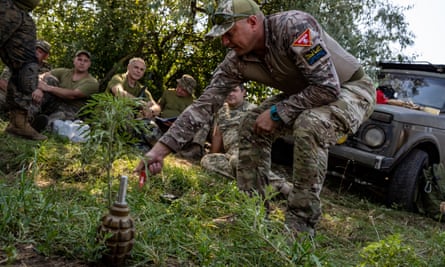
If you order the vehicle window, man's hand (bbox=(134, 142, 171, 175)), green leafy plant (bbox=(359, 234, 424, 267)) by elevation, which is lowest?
green leafy plant (bbox=(359, 234, 424, 267))

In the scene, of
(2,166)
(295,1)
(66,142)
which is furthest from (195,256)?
(295,1)

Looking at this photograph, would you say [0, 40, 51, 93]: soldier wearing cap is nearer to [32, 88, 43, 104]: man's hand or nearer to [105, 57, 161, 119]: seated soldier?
[32, 88, 43, 104]: man's hand

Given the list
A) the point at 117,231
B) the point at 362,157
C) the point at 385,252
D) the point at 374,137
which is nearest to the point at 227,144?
the point at 362,157

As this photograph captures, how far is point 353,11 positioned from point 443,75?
198 cm

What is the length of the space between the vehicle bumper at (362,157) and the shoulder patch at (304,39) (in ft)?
8.40

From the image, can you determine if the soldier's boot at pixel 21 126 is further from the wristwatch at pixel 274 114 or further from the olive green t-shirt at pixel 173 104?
the wristwatch at pixel 274 114

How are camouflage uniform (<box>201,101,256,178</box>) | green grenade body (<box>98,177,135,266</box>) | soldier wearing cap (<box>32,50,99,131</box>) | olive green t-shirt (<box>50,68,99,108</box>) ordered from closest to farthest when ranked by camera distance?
1. green grenade body (<box>98,177,135,266</box>)
2. camouflage uniform (<box>201,101,256,178</box>)
3. soldier wearing cap (<box>32,50,99,131</box>)
4. olive green t-shirt (<box>50,68,99,108</box>)

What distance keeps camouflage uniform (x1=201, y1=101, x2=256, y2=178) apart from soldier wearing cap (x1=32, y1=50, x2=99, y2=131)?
5.97 ft

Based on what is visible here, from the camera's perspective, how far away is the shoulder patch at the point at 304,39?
8.36ft

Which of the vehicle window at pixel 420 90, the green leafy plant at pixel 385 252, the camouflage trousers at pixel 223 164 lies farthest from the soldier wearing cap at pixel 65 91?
the green leafy plant at pixel 385 252

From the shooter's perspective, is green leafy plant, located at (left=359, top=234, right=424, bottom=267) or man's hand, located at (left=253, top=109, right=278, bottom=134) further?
man's hand, located at (left=253, top=109, right=278, bottom=134)

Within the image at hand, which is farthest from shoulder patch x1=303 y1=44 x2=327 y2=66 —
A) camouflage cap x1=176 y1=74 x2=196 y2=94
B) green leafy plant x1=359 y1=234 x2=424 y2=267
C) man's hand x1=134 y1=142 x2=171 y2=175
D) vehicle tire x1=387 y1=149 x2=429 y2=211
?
camouflage cap x1=176 y1=74 x2=196 y2=94

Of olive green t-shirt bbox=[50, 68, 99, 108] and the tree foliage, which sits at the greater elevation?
the tree foliage

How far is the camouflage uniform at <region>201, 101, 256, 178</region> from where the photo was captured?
4.64 metres
